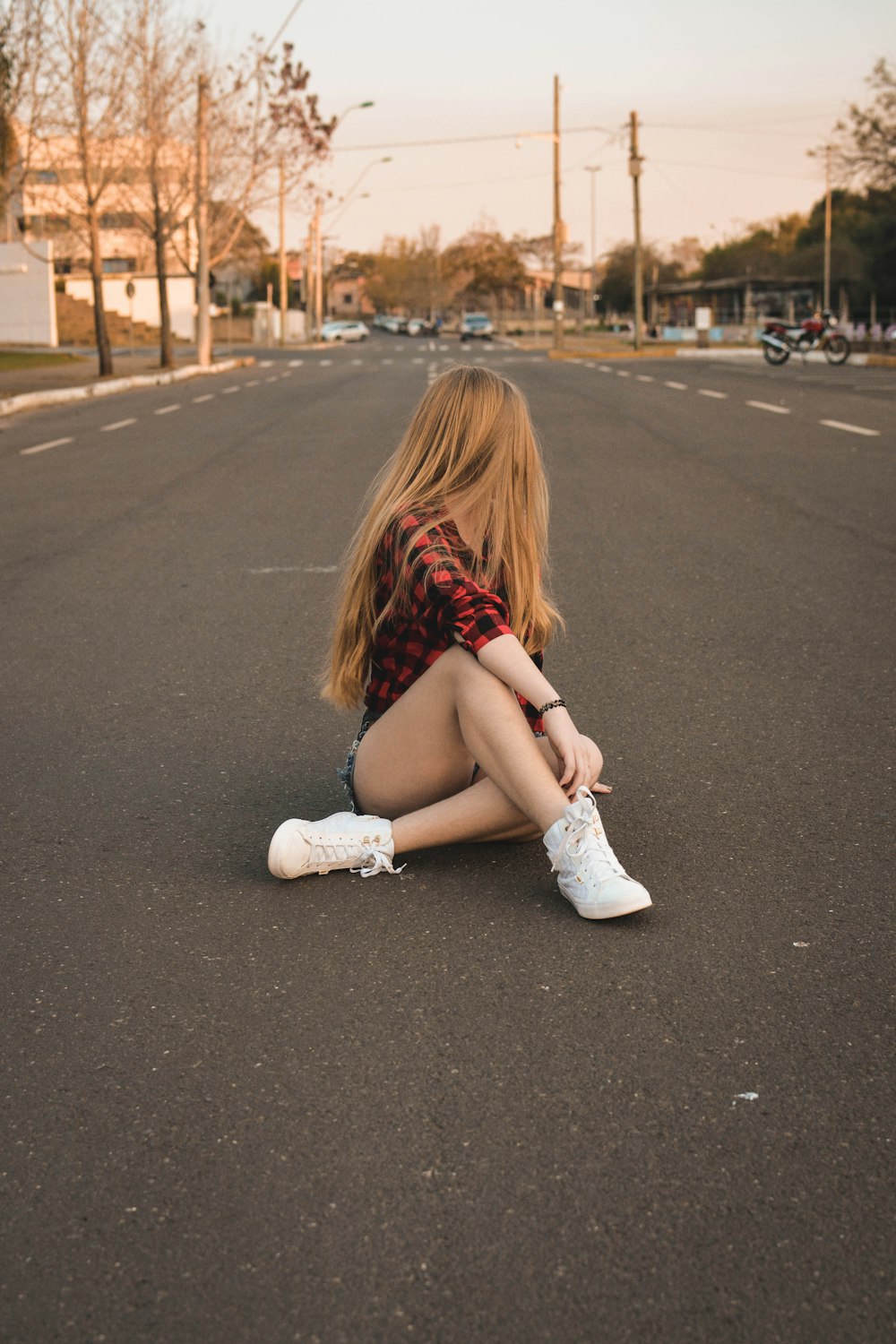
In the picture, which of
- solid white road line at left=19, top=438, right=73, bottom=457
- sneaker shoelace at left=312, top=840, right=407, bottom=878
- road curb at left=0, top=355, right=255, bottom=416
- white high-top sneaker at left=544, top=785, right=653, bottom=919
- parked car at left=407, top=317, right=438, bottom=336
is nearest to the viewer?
white high-top sneaker at left=544, top=785, right=653, bottom=919

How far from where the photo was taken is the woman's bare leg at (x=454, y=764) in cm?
365

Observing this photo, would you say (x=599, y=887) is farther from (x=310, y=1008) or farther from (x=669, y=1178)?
(x=669, y=1178)

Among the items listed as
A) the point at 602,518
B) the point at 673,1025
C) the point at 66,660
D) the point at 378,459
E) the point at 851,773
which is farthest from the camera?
the point at 378,459

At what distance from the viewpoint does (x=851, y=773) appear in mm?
4645

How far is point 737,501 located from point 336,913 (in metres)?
7.90

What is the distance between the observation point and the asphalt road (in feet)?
7.16

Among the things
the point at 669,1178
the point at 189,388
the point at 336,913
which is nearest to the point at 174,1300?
the point at 669,1178

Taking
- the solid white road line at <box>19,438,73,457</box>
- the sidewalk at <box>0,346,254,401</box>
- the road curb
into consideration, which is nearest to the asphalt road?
the solid white road line at <box>19,438,73,457</box>

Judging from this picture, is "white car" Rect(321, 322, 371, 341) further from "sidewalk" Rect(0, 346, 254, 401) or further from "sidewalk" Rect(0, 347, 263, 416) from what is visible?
"sidewalk" Rect(0, 347, 263, 416)

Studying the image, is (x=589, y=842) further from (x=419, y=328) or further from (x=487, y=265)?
(x=487, y=265)

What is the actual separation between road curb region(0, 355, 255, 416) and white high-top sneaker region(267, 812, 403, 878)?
20.6 meters

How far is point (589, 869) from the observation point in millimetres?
3469

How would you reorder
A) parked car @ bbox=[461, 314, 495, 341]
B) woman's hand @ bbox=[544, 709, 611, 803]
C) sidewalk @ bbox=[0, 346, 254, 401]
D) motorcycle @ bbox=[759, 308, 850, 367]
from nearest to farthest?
woman's hand @ bbox=[544, 709, 611, 803] → sidewalk @ bbox=[0, 346, 254, 401] → motorcycle @ bbox=[759, 308, 850, 367] → parked car @ bbox=[461, 314, 495, 341]

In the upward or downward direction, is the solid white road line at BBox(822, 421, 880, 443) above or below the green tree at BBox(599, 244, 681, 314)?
below
